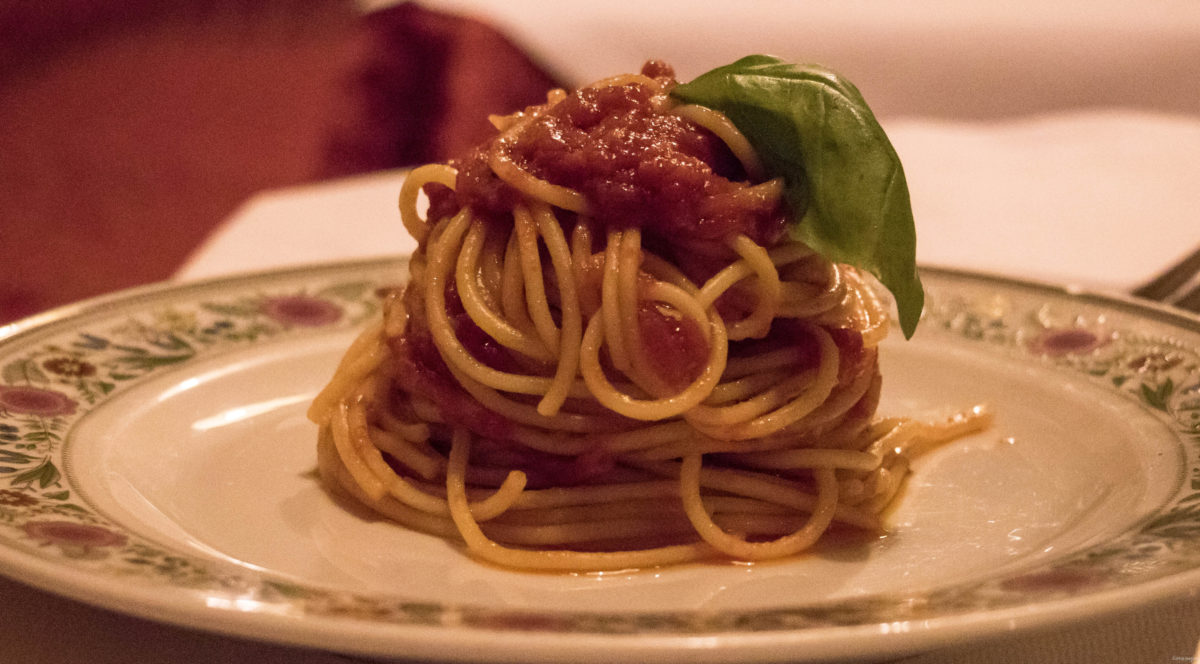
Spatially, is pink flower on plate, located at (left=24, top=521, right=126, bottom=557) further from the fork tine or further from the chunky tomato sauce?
the fork tine

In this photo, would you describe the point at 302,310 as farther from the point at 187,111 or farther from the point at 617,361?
the point at 187,111

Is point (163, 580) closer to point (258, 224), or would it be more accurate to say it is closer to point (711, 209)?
point (711, 209)

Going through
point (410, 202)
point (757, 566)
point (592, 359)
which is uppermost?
point (410, 202)

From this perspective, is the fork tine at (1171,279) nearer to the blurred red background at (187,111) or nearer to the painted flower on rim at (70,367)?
the painted flower on rim at (70,367)

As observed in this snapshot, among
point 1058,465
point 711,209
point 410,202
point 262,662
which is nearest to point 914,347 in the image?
point 1058,465

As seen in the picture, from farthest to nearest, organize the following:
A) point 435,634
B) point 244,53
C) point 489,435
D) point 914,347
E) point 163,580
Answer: point 244,53, point 914,347, point 489,435, point 163,580, point 435,634

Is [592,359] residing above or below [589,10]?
below

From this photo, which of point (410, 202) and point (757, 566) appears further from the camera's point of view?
point (410, 202)

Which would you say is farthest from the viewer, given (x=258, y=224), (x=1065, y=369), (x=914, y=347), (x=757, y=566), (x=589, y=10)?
(x=589, y=10)
